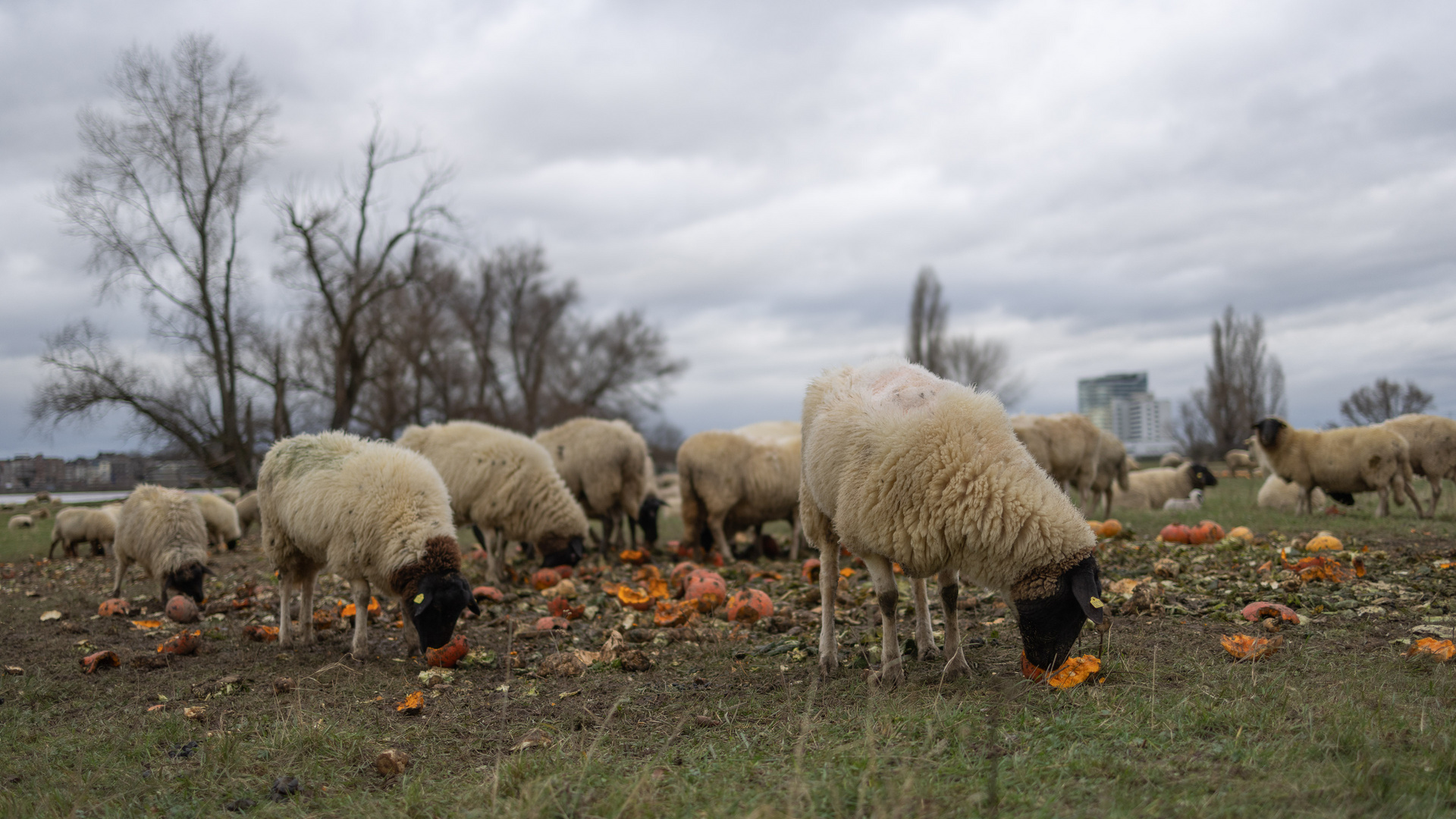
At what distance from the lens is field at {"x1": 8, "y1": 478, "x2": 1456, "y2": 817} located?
3199mm

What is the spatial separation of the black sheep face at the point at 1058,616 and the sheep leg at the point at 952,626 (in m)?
0.53

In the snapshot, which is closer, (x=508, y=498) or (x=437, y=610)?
(x=437, y=610)

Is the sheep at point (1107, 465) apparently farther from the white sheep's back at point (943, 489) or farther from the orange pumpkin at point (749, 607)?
the white sheep's back at point (943, 489)

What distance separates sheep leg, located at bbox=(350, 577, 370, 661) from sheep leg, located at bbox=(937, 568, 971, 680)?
4.75m

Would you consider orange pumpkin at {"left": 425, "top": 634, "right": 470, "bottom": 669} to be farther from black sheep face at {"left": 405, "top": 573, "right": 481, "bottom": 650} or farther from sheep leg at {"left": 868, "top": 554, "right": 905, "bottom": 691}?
sheep leg at {"left": 868, "top": 554, "right": 905, "bottom": 691}

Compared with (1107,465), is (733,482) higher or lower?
higher

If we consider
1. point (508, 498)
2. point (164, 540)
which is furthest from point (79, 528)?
point (508, 498)

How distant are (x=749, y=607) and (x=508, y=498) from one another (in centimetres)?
487

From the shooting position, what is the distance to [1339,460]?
13.5 meters

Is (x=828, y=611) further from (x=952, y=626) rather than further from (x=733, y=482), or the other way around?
(x=733, y=482)

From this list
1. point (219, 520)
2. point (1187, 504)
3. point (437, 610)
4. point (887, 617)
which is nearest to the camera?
point (887, 617)

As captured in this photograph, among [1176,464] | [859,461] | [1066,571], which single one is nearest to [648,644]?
[859,461]

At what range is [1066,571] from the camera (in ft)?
15.5

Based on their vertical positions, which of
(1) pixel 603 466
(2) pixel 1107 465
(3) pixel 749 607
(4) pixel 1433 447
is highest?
(1) pixel 603 466
